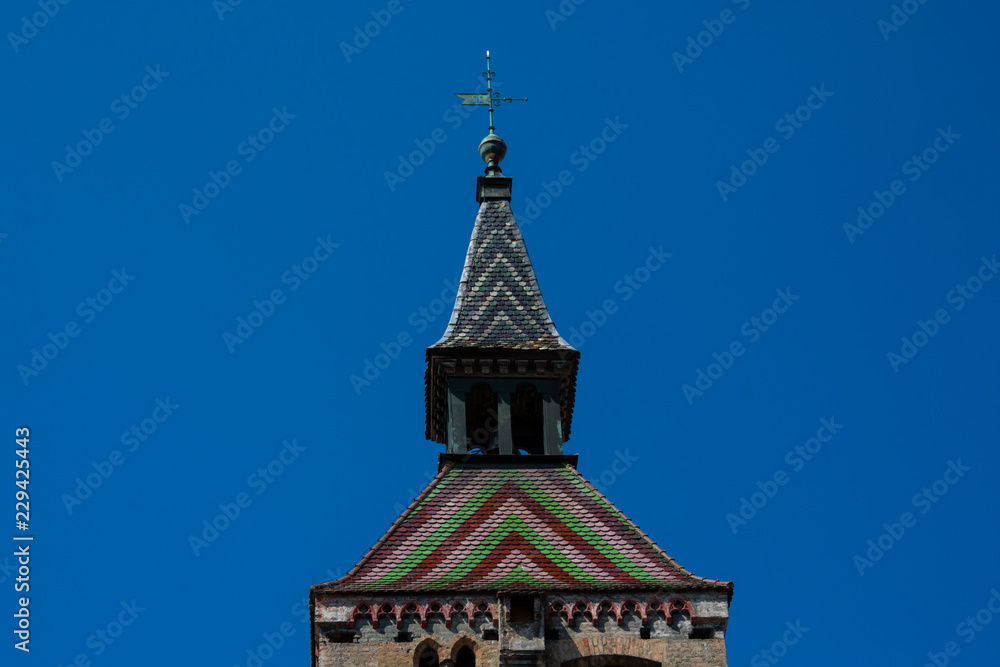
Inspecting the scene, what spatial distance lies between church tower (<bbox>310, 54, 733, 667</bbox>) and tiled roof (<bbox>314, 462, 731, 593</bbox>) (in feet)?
0.11

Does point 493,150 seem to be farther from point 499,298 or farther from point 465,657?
point 465,657

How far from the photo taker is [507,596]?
3019cm

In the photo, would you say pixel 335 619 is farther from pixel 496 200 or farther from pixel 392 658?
pixel 496 200

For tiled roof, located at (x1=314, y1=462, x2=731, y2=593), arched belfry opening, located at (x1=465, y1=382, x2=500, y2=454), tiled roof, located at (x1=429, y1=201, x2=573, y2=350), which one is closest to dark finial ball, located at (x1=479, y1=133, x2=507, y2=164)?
tiled roof, located at (x1=429, y1=201, x2=573, y2=350)

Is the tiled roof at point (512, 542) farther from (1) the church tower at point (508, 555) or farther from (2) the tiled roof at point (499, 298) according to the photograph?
(2) the tiled roof at point (499, 298)

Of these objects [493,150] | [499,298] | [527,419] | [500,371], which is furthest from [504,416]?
[493,150]

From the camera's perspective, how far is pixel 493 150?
4359 centimetres

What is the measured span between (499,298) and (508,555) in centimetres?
837

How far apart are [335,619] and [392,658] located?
3.75 ft

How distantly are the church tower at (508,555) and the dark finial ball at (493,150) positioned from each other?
3.87 meters

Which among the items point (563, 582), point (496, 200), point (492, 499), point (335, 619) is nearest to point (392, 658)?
point (335, 619)

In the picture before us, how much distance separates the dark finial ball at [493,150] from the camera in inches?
1716

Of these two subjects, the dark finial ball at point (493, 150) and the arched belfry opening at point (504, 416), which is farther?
the dark finial ball at point (493, 150)

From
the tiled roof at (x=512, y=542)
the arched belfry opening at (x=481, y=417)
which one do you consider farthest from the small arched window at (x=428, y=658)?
the arched belfry opening at (x=481, y=417)
